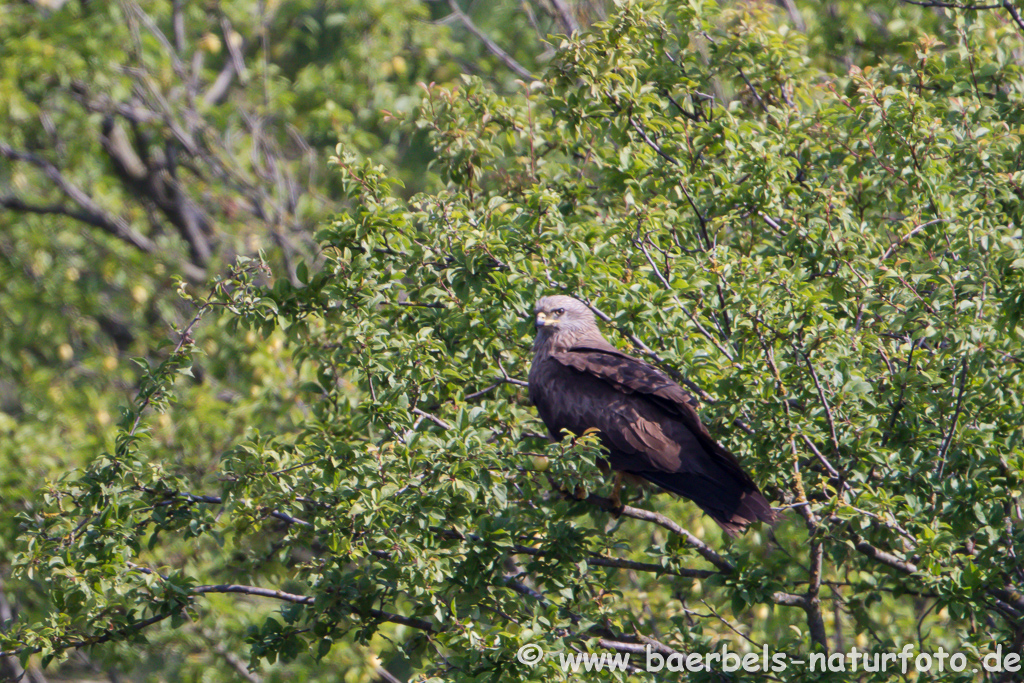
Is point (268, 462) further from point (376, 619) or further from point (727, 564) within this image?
point (727, 564)

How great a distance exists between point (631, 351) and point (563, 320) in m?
0.63

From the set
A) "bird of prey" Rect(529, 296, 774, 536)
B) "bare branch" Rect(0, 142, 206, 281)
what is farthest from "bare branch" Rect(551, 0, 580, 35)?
"bare branch" Rect(0, 142, 206, 281)

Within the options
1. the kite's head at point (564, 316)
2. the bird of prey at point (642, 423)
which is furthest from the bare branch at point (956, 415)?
the kite's head at point (564, 316)

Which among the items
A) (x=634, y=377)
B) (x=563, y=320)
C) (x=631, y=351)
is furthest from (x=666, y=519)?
(x=563, y=320)

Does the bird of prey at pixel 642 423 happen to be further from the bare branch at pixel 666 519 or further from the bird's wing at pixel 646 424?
the bare branch at pixel 666 519

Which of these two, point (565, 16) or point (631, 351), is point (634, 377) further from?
point (565, 16)

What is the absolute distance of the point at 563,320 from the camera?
652cm

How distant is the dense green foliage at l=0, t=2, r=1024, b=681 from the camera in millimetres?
4613

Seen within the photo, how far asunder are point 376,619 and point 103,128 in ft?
28.9

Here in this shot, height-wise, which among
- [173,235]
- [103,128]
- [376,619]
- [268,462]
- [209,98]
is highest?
[209,98]

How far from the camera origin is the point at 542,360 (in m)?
6.05

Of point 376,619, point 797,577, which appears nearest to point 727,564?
point 797,577

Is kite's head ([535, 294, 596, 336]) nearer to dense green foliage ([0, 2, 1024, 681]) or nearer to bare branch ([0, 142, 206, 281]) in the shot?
dense green foliage ([0, 2, 1024, 681])

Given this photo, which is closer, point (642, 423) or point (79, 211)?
point (642, 423)
